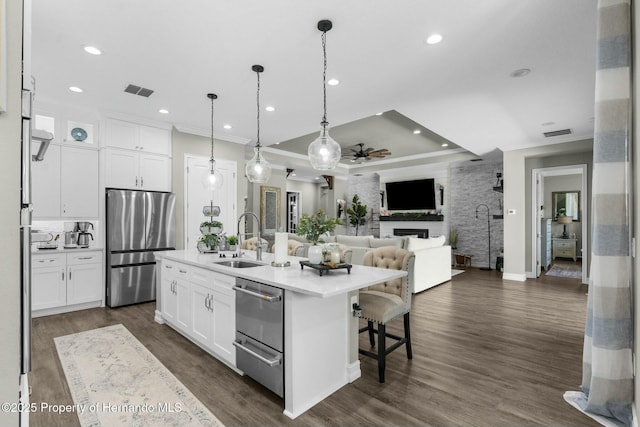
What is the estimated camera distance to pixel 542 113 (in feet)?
15.0

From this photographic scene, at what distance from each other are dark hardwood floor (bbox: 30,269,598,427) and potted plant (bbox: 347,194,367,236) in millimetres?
6165

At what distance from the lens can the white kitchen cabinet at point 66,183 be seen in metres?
4.16

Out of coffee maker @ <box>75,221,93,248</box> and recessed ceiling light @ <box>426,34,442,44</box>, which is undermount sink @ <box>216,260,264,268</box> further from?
coffee maker @ <box>75,221,93,248</box>

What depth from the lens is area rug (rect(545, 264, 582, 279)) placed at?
6991mm

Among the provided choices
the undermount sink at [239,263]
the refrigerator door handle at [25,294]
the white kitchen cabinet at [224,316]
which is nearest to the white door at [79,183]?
the undermount sink at [239,263]

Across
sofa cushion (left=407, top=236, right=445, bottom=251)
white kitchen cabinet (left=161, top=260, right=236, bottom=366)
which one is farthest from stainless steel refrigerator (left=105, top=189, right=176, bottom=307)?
sofa cushion (left=407, top=236, right=445, bottom=251)

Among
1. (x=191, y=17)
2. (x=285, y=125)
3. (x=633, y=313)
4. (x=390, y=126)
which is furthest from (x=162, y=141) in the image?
(x=633, y=313)

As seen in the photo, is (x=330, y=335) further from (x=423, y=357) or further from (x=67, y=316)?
(x=67, y=316)

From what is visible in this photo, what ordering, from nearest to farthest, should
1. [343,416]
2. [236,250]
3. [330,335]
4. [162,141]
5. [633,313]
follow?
[633,313]
[343,416]
[330,335]
[236,250]
[162,141]

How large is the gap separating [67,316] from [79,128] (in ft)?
8.58

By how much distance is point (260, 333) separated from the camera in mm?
2199

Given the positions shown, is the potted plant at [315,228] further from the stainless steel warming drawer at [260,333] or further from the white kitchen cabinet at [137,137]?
the white kitchen cabinet at [137,137]

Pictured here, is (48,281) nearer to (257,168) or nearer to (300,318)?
(257,168)

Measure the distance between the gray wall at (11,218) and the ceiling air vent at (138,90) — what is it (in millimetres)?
3161
